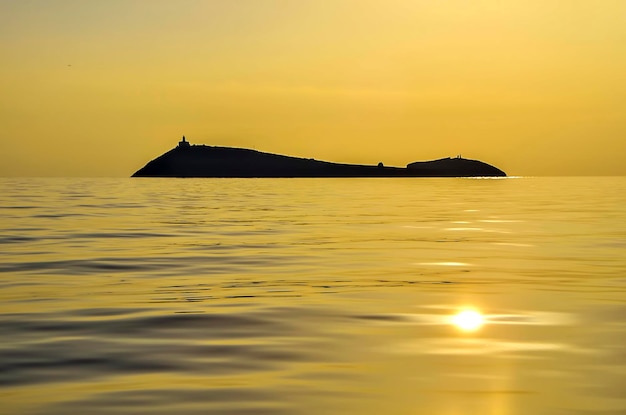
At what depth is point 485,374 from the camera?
10422 mm

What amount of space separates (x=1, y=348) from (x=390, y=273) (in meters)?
10.7

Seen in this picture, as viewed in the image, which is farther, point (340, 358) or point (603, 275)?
point (603, 275)

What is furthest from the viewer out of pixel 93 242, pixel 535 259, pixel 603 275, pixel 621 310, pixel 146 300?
pixel 93 242

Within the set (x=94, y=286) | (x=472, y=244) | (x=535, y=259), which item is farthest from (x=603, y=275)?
(x=94, y=286)

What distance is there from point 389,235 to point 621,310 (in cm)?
1744

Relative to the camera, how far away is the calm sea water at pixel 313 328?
9.45m

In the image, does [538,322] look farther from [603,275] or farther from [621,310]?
[603,275]

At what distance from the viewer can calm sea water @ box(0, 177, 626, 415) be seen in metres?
9.45

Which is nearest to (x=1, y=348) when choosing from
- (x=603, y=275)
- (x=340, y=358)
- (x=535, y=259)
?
(x=340, y=358)

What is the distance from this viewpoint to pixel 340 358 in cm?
1131

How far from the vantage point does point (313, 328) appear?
13406mm

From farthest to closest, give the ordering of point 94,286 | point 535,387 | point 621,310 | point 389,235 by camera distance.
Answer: point 389,235
point 94,286
point 621,310
point 535,387

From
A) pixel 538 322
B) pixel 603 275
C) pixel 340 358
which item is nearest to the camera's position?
pixel 340 358

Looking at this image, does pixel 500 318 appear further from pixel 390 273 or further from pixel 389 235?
pixel 389 235
